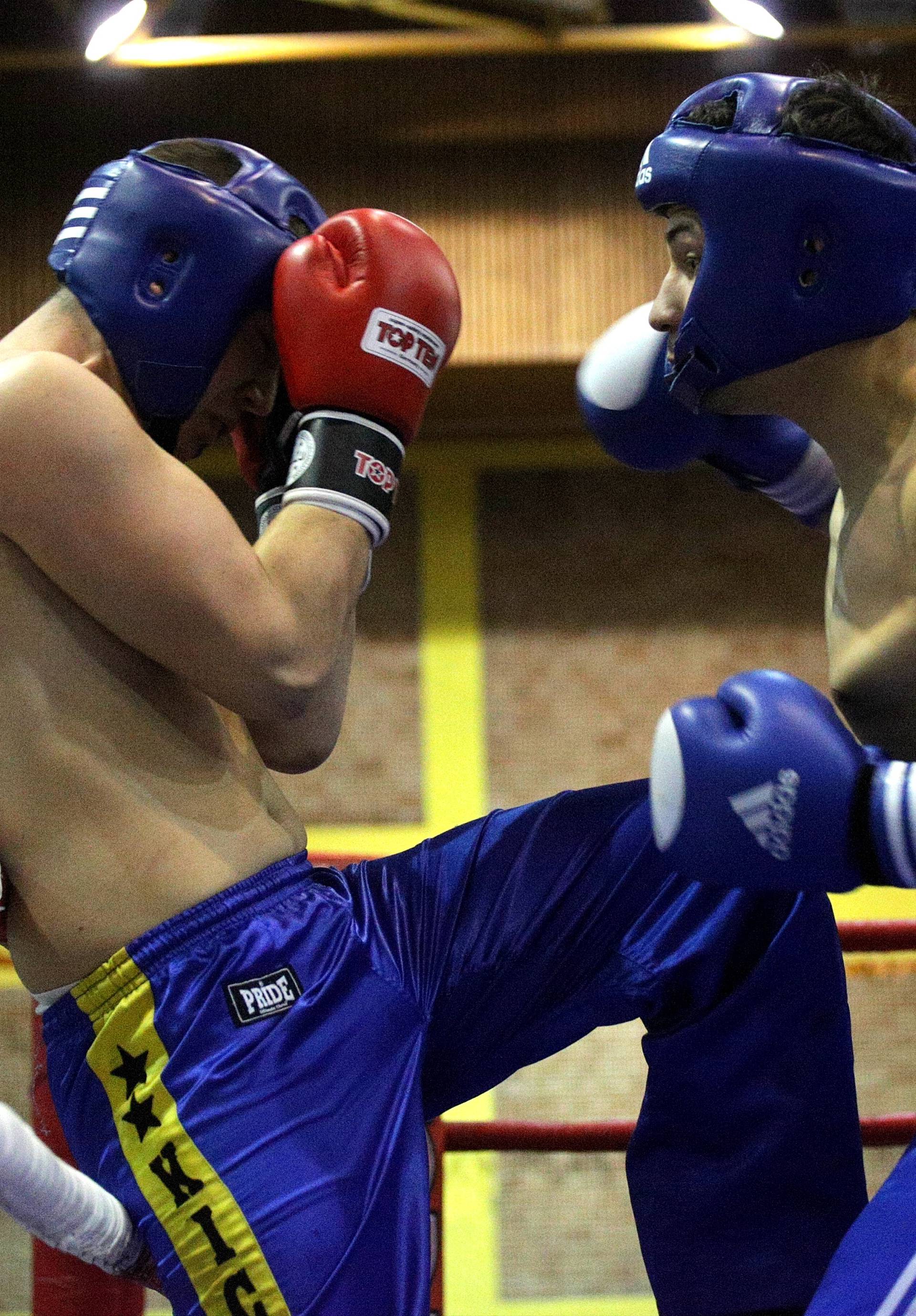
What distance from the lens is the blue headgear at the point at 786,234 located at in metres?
1.50

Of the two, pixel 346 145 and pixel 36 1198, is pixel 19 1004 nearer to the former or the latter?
pixel 346 145

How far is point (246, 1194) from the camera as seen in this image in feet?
3.98

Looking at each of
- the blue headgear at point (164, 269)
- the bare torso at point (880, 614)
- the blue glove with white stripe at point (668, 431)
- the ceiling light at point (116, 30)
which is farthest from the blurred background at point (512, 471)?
the blue headgear at point (164, 269)

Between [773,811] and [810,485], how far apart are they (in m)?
0.84

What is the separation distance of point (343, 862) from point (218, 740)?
2.30 feet

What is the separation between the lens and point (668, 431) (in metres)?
1.87

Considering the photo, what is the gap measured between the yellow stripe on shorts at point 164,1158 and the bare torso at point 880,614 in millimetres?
824

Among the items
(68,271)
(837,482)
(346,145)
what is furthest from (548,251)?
(68,271)

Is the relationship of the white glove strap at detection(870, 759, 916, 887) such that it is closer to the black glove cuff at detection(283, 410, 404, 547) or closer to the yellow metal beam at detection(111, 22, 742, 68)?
the black glove cuff at detection(283, 410, 404, 547)

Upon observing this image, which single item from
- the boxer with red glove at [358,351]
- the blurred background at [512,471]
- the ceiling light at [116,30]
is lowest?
the blurred background at [512,471]

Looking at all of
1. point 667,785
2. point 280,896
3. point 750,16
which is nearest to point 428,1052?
point 280,896

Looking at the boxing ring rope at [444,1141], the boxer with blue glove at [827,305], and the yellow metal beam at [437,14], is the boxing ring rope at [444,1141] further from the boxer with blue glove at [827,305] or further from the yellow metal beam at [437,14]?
A: the yellow metal beam at [437,14]

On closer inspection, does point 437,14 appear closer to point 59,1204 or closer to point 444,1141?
point 444,1141

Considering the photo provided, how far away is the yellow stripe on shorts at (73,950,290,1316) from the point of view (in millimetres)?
1200
